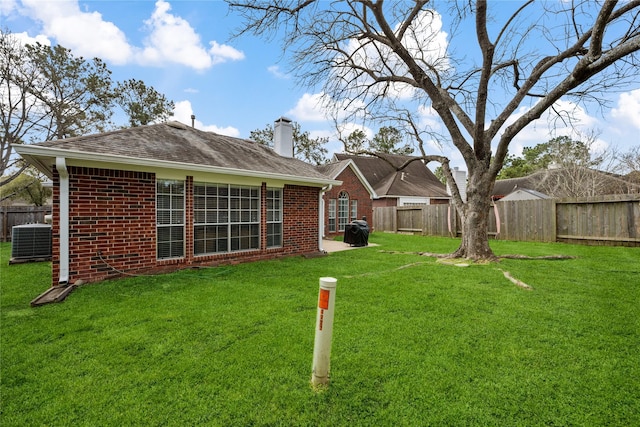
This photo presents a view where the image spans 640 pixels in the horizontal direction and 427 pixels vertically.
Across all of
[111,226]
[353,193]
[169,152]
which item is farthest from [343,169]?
[111,226]

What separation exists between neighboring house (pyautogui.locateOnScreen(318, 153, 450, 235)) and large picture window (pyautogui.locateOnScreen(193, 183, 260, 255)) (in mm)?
4592

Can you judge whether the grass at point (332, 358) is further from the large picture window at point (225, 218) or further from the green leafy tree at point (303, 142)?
the green leafy tree at point (303, 142)

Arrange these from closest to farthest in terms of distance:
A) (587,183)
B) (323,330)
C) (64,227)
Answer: (323,330) → (64,227) → (587,183)

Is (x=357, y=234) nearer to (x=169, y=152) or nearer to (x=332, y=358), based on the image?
(x=169, y=152)

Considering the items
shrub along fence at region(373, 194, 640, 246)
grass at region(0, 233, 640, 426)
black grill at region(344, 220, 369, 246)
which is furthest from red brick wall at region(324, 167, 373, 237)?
grass at region(0, 233, 640, 426)

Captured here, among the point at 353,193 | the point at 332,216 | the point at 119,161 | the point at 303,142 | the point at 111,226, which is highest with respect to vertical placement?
the point at 303,142

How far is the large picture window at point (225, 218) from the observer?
23.8 feet

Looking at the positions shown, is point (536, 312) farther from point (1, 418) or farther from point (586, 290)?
point (1, 418)

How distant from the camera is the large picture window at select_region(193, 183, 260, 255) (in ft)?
23.8

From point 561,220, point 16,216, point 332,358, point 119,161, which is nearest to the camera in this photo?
point 332,358

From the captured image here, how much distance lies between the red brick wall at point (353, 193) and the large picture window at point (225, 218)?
27.1 ft

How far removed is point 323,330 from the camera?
235cm

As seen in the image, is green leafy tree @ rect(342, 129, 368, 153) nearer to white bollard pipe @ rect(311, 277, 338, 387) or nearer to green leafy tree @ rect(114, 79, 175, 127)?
green leafy tree @ rect(114, 79, 175, 127)

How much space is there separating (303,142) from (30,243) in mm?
26748
